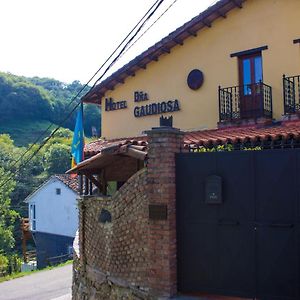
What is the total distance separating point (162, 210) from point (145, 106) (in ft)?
25.6

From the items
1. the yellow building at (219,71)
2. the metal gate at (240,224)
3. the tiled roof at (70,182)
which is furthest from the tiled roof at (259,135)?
the tiled roof at (70,182)

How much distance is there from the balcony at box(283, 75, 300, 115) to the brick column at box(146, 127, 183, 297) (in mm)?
5274

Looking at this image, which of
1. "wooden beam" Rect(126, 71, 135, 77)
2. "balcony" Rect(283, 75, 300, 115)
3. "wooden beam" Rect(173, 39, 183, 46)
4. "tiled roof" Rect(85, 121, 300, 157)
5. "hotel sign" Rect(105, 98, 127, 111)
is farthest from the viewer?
"hotel sign" Rect(105, 98, 127, 111)

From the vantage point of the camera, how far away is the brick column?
697cm

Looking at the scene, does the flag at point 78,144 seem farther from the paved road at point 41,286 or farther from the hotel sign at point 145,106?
the paved road at point 41,286

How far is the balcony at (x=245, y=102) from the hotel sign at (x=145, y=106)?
5.56ft

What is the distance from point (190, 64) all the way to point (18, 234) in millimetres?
35330

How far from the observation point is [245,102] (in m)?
12.4

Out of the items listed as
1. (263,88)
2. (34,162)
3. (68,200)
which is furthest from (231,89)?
(34,162)

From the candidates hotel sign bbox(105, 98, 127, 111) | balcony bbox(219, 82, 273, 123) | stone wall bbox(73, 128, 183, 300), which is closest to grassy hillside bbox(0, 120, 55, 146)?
hotel sign bbox(105, 98, 127, 111)

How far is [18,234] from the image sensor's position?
1722 inches

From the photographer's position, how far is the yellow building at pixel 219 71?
11703 millimetres

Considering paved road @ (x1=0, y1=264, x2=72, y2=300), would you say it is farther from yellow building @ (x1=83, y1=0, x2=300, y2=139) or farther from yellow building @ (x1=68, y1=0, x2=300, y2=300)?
yellow building @ (x1=83, y1=0, x2=300, y2=139)

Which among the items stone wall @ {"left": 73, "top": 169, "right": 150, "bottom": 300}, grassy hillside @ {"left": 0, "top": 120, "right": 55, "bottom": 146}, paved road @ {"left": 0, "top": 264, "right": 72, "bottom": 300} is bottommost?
paved road @ {"left": 0, "top": 264, "right": 72, "bottom": 300}
